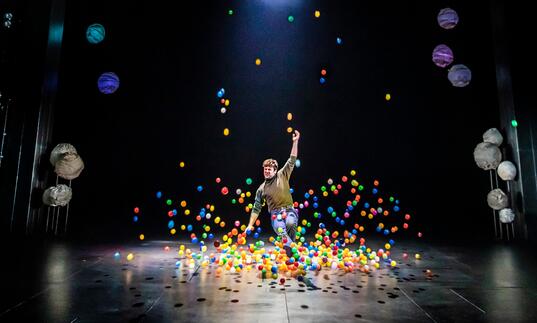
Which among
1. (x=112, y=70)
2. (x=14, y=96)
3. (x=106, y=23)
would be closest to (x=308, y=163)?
(x=112, y=70)

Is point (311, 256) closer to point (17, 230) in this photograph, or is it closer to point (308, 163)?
point (308, 163)

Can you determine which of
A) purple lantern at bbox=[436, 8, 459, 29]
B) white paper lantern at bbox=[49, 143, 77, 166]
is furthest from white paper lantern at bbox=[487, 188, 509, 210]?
white paper lantern at bbox=[49, 143, 77, 166]

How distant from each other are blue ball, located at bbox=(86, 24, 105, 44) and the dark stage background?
1.73ft

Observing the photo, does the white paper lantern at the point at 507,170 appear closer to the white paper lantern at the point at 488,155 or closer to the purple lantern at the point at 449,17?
the white paper lantern at the point at 488,155

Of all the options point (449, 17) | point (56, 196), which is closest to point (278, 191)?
point (56, 196)

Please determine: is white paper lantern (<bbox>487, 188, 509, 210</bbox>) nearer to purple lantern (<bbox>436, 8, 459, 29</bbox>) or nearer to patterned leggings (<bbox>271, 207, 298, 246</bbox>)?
purple lantern (<bbox>436, 8, 459, 29</bbox>)

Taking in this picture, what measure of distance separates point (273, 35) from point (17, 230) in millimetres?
5102

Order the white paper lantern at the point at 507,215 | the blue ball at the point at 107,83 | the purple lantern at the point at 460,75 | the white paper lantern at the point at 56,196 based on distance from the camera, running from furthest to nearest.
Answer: the blue ball at the point at 107,83
the purple lantern at the point at 460,75
the white paper lantern at the point at 56,196
the white paper lantern at the point at 507,215

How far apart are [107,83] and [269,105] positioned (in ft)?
8.75

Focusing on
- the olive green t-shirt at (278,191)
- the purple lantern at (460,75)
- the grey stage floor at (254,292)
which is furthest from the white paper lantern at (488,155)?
the olive green t-shirt at (278,191)

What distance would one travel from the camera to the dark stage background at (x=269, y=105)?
230 inches

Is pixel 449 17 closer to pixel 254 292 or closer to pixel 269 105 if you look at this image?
pixel 269 105

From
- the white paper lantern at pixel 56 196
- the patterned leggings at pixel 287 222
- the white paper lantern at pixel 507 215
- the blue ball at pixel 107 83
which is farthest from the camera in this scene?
the blue ball at pixel 107 83

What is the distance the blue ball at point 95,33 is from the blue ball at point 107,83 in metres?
0.54
